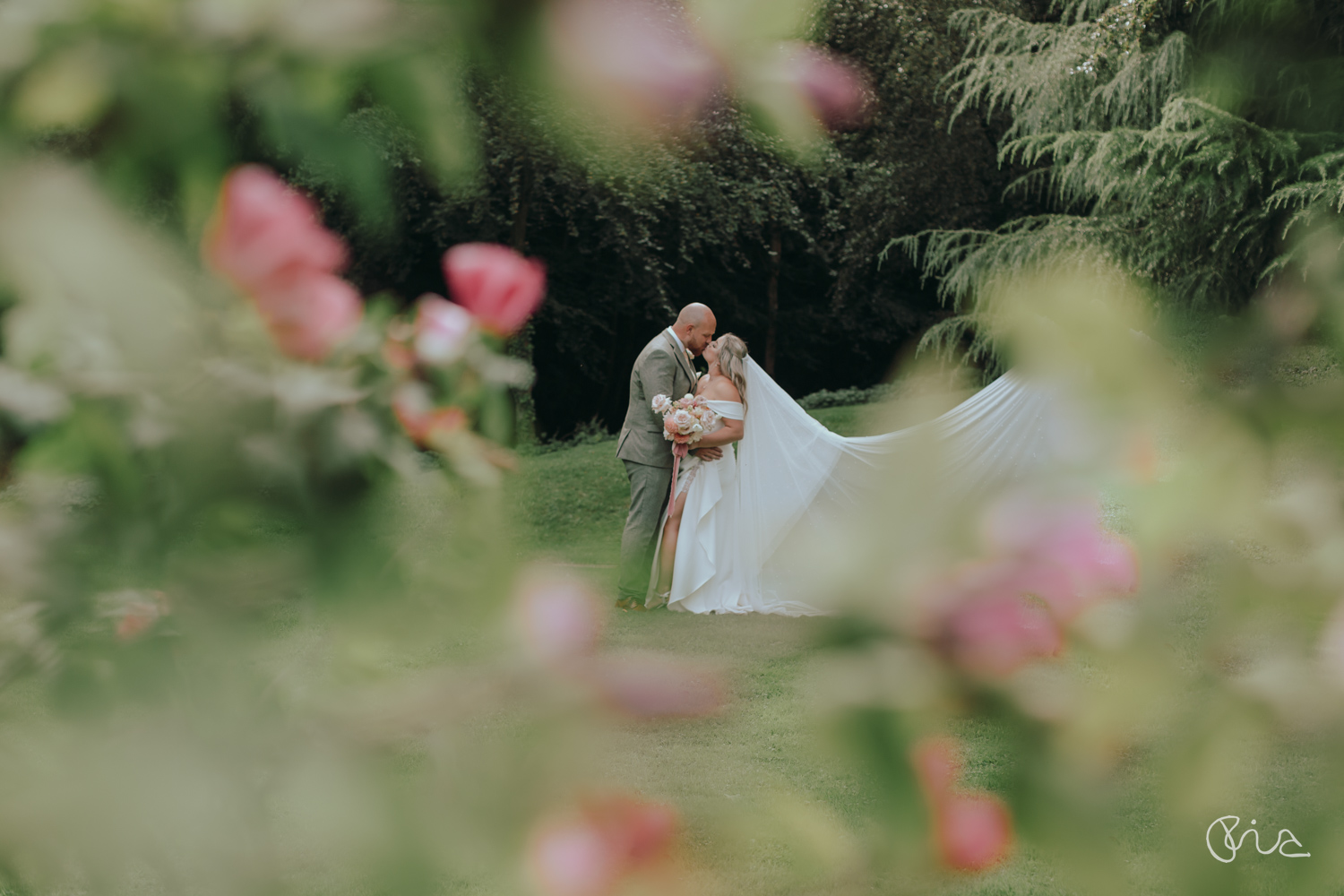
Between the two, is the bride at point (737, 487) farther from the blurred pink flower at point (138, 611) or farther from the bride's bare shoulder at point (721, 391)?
the blurred pink flower at point (138, 611)

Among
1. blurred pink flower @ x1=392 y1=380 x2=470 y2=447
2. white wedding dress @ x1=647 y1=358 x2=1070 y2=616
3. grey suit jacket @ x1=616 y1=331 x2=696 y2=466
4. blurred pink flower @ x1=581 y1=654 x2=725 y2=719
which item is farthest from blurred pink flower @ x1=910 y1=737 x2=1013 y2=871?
grey suit jacket @ x1=616 y1=331 x2=696 y2=466

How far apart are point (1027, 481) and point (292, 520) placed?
1.02ft

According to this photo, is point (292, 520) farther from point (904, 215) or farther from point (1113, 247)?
point (904, 215)

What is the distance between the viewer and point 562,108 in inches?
21.4

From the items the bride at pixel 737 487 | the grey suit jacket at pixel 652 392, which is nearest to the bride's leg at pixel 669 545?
the bride at pixel 737 487

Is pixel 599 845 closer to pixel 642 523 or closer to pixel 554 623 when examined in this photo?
pixel 554 623

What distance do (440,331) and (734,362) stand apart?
480 centimetres

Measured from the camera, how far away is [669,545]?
5344mm

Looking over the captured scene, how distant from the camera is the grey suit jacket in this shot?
16.9 ft

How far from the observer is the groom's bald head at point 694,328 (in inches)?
205

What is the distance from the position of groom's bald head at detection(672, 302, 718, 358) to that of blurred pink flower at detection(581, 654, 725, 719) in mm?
4737

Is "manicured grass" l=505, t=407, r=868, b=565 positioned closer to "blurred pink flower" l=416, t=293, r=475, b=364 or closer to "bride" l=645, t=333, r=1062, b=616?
"bride" l=645, t=333, r=1062, b=616

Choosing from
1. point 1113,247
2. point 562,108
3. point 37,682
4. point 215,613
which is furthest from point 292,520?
point 1113,247

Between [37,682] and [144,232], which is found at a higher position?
[144,232]
